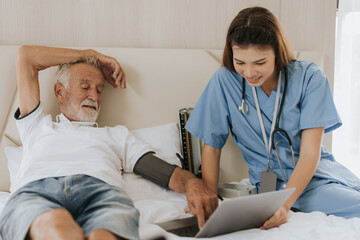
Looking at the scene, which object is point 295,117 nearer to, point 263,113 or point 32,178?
point 263,113

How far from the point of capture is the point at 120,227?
0.92 metres

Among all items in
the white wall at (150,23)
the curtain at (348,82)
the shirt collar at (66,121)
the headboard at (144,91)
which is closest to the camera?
the shirt collar at (66,121)

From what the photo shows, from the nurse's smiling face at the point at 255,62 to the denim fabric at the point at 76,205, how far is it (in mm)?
653

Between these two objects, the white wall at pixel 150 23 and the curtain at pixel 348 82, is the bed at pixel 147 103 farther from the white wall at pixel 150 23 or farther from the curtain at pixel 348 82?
the curtain at pixel 348 82

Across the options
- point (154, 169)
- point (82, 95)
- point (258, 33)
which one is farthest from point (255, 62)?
point (82, 95)

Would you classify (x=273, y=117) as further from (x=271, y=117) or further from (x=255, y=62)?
(x=255, y=62)

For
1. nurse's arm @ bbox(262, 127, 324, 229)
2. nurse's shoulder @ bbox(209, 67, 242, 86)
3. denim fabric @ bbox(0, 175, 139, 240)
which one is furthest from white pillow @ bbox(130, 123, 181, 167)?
nurse's arm @ bbox(262, 127, 324, 229)

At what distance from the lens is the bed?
1.45 metres

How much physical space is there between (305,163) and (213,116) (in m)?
0.44

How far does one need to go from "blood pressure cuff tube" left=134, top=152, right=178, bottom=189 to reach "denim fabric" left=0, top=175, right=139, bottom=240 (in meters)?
0.25

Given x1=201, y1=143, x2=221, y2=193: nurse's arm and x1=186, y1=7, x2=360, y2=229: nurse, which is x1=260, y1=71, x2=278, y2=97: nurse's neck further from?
x1=201, y1=143, x2=221, y2=193: nurse's arm

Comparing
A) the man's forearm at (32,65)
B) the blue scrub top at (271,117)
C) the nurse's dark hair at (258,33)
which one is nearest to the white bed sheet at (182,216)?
the blue scrub top at (271,117)

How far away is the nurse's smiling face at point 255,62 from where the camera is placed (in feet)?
4.32

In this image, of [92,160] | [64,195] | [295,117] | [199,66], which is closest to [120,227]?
[64,195]
